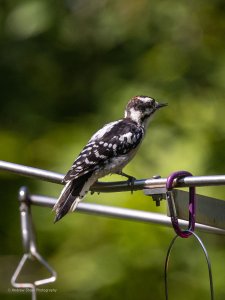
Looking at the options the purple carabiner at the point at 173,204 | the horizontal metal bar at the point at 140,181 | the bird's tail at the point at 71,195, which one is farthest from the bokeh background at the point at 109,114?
the purple carabiner at the point at 173,204

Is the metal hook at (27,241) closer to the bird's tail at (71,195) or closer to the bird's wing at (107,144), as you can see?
the bird's tail at (71,195)

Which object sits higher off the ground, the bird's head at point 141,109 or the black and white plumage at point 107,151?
the bird's head at point 141,109

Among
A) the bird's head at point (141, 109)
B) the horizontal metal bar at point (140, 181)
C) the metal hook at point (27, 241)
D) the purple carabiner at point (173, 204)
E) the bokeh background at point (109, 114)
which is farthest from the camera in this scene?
the bird's head at point (141, 109)

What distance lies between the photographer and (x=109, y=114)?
398 centimetres

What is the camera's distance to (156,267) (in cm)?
358

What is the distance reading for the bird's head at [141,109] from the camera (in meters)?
3.91

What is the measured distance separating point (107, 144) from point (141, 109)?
40 centimetres

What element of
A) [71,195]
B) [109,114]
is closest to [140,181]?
[71,195]

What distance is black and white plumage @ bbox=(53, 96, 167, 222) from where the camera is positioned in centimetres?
317

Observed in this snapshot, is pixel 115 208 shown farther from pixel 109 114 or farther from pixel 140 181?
pixel 109 114

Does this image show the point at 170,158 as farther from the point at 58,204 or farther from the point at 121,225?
the point at 58,204

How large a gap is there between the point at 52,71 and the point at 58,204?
1672 millimetres

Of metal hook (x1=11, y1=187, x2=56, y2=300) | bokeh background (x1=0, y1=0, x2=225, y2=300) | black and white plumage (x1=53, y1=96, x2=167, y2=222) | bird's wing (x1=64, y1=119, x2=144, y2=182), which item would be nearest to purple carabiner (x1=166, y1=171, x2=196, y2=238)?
metal hook (x1=11, y1=187, x2=56, y2=300)

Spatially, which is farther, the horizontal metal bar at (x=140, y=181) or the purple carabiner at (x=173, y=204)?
the purple carabiner at (x=173, y=204)
